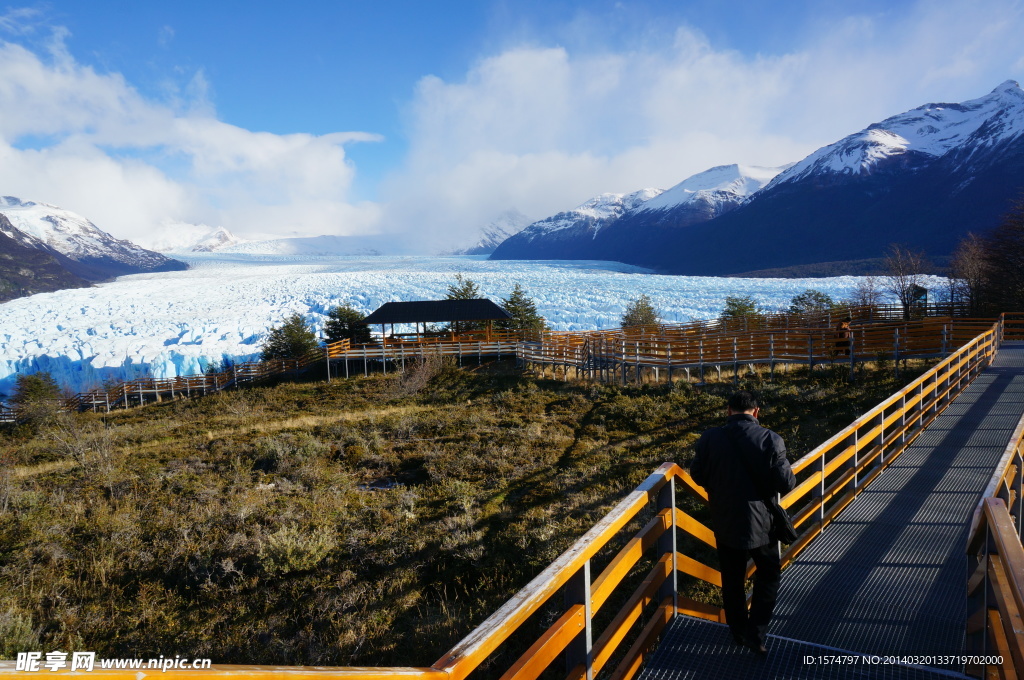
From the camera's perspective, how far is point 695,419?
1478cm

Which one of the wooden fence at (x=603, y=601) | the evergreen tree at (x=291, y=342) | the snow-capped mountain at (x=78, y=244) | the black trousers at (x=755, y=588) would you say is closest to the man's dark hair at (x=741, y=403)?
the wooden fence at (x=603, y=601)

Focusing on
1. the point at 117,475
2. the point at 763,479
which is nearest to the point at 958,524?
the point at 763,479

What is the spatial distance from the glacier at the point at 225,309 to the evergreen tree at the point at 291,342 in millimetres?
5660

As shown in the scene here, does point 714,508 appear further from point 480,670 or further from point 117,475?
point 117,475

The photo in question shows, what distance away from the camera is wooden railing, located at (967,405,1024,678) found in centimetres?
203

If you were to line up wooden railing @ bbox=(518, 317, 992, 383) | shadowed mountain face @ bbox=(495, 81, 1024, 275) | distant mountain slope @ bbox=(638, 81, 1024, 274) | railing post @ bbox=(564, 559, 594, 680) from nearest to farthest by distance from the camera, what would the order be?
railing post @ bbox=(564, 559, 594, 680), wooden railing @ bbox=(518, 317, 992, 383), shadowed mountain face @ bbox=(495, 81, 1024, 275), distant mountain slope @ bbox=(638, 81, 1024, 274)

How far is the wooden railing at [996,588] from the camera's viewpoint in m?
2.03

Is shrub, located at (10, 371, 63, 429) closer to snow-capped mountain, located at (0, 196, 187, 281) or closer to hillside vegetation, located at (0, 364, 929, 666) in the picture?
hillside vegetation, located at (0, 364, 929, 666)

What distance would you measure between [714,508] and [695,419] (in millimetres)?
11993

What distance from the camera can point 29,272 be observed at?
105m

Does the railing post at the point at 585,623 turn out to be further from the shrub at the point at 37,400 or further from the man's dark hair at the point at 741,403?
the shrub at the point at 37,400

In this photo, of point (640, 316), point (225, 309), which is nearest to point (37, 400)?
point (225, 309)

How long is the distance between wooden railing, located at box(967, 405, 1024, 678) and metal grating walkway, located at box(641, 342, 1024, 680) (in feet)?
1.35

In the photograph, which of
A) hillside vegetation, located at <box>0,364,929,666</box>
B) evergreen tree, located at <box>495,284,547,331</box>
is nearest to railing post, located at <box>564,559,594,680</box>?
hillside vegetation, located at <box>0,364,929,666</box>
